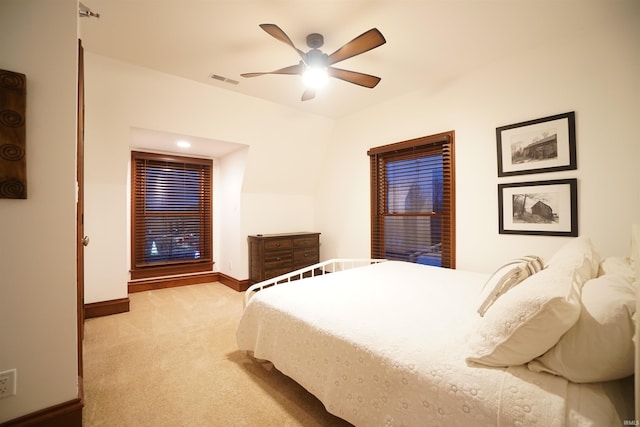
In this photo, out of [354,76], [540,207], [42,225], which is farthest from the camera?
[540,207]

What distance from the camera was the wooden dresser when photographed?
3990 mm

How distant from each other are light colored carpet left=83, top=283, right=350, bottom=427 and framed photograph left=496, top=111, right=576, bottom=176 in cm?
264

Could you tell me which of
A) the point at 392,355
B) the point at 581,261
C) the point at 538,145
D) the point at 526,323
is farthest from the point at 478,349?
the point at 538,145

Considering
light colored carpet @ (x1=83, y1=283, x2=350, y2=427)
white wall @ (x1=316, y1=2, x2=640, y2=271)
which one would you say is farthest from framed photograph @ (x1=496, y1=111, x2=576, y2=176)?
light colored carpet @ (x1=83, y1=283, x2=350, y2=427)

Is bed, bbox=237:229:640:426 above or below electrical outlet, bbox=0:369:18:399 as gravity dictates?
above

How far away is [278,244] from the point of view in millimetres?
4125

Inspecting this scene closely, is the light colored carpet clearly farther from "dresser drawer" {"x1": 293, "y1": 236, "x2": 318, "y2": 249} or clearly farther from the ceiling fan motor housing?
the ceiling fan motor housing

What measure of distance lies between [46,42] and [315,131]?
3.26 metres

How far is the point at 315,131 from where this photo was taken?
4.30m

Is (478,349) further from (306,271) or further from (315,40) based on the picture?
(315,40)

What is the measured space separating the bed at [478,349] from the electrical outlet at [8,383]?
3.81ft

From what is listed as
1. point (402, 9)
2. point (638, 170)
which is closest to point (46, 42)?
point (402, 9)

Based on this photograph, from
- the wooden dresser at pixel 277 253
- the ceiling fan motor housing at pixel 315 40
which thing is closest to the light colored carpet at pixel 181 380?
the wooden dresser at pixel 277 253

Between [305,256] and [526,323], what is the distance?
12.0 feet
